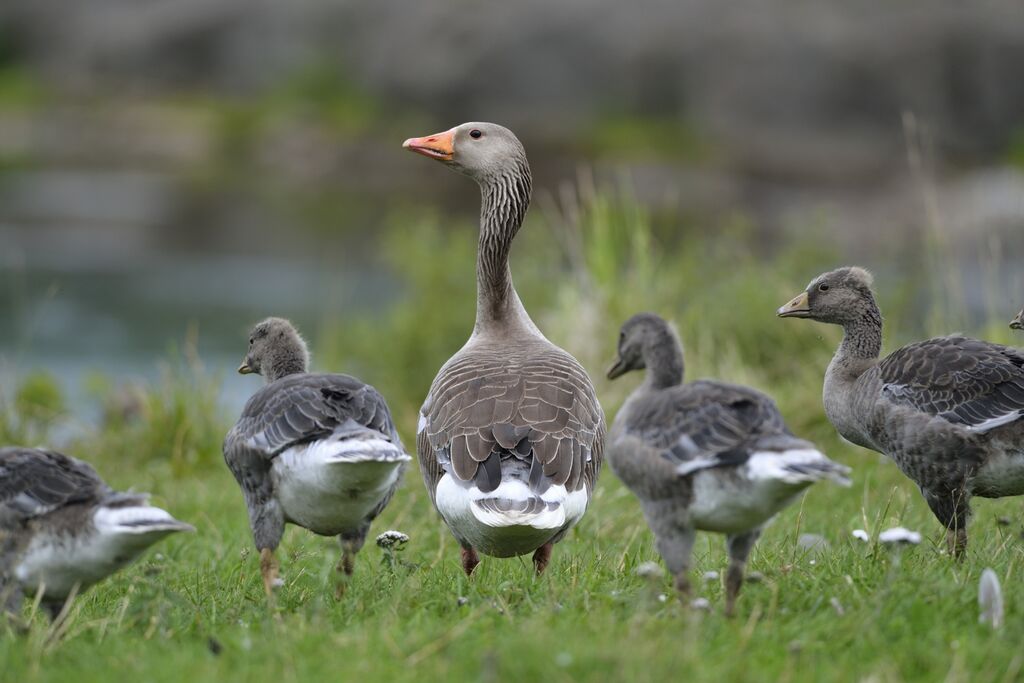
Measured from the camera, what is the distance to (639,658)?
13.9 ft

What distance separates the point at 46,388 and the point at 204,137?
88.4ft

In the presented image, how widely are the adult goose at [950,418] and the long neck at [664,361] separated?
1307 millimetres

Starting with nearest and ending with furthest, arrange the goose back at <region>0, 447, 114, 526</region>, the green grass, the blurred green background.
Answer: the green grass < the goose back at <region>0, 447, 114, 526</region> < the blurred green background

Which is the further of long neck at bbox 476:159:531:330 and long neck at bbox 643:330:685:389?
long neck at bbox 476:159:531:330

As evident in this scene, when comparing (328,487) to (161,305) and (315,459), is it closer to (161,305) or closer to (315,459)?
(315,459)

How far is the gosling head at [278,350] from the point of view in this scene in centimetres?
672

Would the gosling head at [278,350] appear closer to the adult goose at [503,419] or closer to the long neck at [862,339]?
the adult goose at [503,419]

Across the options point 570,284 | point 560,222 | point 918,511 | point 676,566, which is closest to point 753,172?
point 560,222

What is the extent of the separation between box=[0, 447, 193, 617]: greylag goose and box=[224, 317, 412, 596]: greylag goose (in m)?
0.80

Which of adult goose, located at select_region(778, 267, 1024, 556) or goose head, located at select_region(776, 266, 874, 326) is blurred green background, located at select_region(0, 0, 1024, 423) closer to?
goose head, located at select_region(776, 266, 874, 326)

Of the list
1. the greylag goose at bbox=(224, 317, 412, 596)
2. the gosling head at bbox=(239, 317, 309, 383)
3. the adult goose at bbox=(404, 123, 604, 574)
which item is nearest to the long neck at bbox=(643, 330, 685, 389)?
the adult goose at bbox=(404, 123, 604, 574)

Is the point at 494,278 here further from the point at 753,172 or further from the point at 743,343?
the point at 753,172

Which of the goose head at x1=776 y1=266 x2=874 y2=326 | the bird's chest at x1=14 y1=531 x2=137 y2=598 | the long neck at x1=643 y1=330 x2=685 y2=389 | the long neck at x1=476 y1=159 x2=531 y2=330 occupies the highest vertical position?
the long neck at x1=476 y1=159 x2=531 y2=330

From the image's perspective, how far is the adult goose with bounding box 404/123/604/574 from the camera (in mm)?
5762
